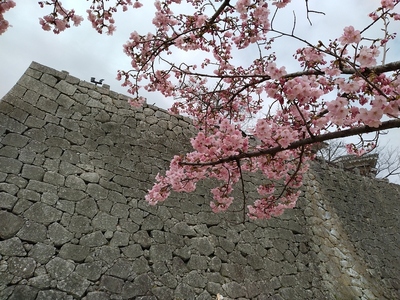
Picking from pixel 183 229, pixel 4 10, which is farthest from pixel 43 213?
pixel 4 10

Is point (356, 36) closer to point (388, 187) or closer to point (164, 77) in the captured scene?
point (164, 77)

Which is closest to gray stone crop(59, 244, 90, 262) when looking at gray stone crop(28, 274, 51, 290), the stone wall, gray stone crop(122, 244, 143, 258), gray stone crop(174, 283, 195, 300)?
the stone wall

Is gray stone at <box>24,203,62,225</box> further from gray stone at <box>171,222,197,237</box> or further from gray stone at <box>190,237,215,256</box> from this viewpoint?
gray stone at <box>190,237,215,256</box>

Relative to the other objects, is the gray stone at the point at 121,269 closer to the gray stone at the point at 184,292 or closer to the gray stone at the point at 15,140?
the gray stone at the point at 184,292

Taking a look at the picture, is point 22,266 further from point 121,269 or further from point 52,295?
point 121,269

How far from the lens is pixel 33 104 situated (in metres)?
4.23

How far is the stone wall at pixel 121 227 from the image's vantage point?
3.53m

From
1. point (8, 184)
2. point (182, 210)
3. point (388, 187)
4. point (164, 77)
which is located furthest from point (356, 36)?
point (388, 187)

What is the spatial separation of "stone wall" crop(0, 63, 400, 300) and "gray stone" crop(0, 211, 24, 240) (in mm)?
13

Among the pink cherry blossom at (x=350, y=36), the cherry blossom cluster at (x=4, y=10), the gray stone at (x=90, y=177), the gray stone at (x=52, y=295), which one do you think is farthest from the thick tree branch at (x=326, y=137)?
the gray stone at (x=52, y=295)

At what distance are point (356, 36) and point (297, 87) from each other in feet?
1.77

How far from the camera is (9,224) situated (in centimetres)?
340

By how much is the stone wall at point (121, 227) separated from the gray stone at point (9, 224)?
0.01 metres

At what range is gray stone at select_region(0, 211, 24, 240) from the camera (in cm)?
334
